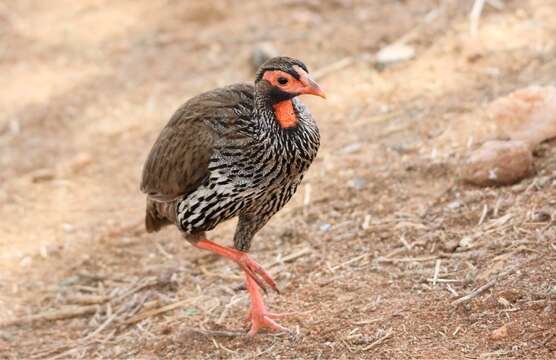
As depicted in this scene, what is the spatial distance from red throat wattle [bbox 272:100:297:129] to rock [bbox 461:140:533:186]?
170cm

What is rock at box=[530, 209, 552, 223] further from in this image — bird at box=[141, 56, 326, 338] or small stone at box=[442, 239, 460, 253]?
bird at box=[141, 56, 326, 338]

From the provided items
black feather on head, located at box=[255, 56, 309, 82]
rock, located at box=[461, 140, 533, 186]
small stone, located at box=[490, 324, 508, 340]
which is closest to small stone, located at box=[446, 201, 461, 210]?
rock, located at box=[461, 140, 533, 186]

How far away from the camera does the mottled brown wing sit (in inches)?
191

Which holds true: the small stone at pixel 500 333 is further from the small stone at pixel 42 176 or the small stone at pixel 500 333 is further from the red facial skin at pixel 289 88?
the small stone at pixel 42 176

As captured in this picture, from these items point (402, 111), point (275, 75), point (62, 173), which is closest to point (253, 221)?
point (275, 75)

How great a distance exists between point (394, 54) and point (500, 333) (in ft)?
15.2

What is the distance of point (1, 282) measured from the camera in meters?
6.42

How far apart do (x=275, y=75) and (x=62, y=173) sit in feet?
13.3

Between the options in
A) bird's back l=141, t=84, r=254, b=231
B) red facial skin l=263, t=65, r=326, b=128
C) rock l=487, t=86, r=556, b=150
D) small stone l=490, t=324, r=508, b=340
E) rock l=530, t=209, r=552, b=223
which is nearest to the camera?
small stone l=490, t=324, r=508, b=340

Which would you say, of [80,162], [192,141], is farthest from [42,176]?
[192,141]

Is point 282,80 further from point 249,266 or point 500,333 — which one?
point 500,333

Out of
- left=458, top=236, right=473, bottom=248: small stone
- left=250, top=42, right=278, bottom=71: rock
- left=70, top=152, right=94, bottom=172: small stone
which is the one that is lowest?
left=458, top=236, right=473, bottom=248: small stone

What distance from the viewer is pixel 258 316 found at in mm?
5008

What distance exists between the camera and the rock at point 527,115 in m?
5.96
